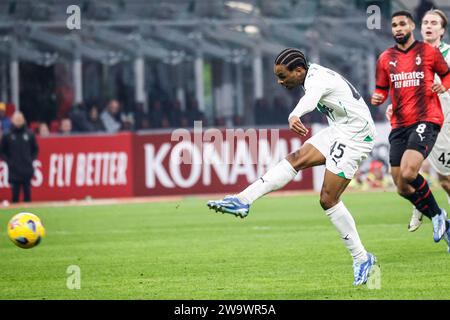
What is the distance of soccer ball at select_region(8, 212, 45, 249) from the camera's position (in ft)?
38.5

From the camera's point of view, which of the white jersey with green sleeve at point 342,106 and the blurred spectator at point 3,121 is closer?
the white jersey with green sleeve at point 342,106

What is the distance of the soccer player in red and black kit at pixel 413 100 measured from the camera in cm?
1202

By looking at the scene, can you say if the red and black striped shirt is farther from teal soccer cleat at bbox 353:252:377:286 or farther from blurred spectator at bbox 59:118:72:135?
blurred spectator at bbox 59:118:72:135

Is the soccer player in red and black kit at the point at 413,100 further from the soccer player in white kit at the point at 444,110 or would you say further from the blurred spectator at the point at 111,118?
the blurred spectator at the point at 111,118

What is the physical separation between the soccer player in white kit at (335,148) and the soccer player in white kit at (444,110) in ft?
9.25

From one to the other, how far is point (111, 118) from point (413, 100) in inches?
689

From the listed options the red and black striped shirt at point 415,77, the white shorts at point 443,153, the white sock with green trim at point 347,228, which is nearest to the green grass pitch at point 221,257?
the white sock with green trim at point 347,228

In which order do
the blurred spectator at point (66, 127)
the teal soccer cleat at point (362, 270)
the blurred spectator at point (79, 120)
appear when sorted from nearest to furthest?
1. the teal soccer cleat at point (362, 270)
2. the blurred spectator at point (66, 127)
3. the blurred spectator at point (79, 120)

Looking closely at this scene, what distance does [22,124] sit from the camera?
25.1m

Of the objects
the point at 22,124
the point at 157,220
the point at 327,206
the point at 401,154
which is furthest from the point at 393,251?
the point at 22,124

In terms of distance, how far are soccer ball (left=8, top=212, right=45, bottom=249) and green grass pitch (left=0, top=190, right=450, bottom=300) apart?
37 centimetres

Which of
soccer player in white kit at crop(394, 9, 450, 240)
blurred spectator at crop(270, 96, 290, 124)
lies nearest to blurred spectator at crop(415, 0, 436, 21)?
blurred spectator at crop(270, 96, 290, 124)

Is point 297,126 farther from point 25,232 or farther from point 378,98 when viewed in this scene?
point 25,232
